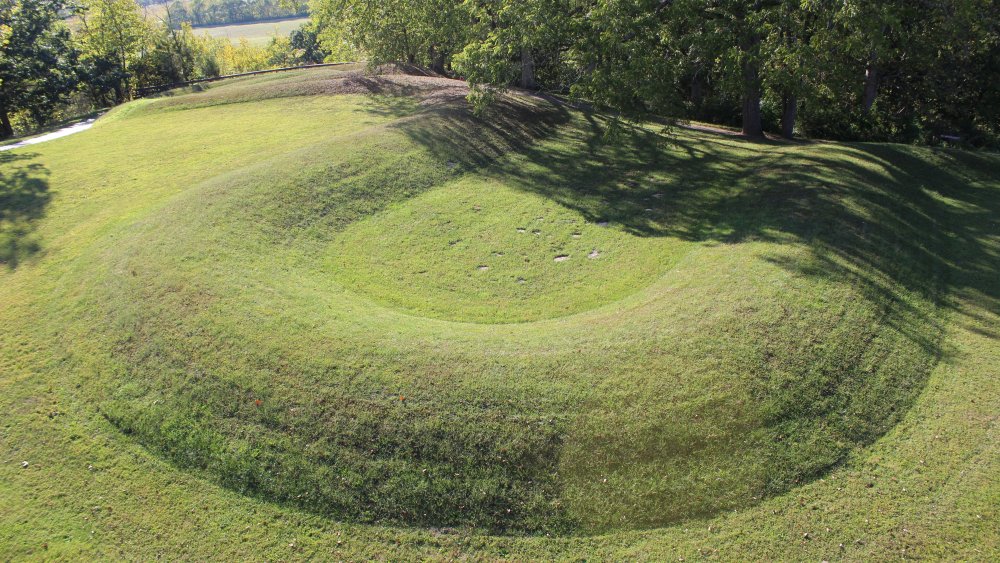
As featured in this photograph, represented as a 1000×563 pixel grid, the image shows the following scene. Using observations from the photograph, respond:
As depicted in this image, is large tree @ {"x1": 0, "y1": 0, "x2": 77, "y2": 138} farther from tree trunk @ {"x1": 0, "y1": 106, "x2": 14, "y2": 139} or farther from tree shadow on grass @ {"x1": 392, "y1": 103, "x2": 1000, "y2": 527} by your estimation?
tree shadow on grass @ {"x1": 392, "y1": 103, "x2": 1000, "y2": 527}

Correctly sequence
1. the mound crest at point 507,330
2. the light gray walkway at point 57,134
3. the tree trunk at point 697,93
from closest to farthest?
1. the mound crest at point 507,330
2. the light gray walkway at point 57,134
3. the tree trunk at point 697,93

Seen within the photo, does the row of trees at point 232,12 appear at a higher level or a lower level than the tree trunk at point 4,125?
higher

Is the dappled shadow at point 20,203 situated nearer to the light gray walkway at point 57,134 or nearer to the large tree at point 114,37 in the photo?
the light gray walkway at point 57,134

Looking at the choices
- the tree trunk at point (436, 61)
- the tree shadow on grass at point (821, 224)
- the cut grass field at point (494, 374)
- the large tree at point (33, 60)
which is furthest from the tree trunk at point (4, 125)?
the tree shadow on grass at point (821, 224)

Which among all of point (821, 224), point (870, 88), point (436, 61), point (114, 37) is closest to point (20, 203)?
point (821, 224)

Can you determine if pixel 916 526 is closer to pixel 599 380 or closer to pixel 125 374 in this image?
pixel 599 380

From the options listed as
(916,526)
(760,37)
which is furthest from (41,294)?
(760,37)
